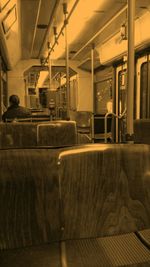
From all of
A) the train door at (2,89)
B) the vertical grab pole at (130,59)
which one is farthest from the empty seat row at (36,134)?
the train door at (2,89)

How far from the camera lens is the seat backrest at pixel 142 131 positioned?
234 cm

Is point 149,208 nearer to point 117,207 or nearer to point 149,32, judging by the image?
point 117,207

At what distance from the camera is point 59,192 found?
40.0 inches

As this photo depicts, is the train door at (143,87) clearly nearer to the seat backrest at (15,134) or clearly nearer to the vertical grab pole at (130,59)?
the seat backrest at (15,134)

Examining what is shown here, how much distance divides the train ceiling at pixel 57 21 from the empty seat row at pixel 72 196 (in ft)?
10.5

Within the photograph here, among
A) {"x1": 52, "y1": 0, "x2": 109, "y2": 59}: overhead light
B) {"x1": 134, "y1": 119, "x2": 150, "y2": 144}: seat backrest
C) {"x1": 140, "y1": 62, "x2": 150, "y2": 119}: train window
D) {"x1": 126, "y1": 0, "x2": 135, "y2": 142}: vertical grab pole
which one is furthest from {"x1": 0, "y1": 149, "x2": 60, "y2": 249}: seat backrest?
{"x1": 140, "y1": 62, "x2": 150, "y2": 119}: train window

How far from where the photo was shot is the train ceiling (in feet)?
13.0

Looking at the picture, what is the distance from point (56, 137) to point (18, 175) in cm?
140

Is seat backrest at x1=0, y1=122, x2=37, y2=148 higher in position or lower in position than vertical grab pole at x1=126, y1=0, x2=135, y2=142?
lower

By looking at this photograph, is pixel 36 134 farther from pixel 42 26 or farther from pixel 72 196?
pixel 42 26

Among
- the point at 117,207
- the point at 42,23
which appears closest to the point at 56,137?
the point at 117,207

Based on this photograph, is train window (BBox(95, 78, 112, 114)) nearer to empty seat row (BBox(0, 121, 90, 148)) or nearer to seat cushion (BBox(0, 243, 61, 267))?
empty seat row (BBox(0, 121, 90, 148))

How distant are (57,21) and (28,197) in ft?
14.5

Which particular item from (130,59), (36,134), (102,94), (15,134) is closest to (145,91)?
(36,134)
